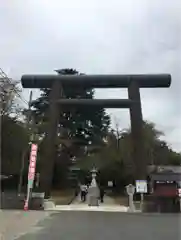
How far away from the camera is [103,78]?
63.0 ft

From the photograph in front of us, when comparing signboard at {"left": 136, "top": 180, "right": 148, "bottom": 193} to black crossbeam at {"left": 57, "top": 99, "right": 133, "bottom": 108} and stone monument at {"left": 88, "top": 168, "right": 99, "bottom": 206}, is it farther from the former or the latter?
black crossbeam at {"left": 57, "top": 99, "right": 133, "bottom": 108}

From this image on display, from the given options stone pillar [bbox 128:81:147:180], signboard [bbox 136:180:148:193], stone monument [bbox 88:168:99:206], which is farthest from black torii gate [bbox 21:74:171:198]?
stone monument [bbox 88:168:99:206]

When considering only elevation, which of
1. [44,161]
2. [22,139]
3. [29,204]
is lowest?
[29,204]

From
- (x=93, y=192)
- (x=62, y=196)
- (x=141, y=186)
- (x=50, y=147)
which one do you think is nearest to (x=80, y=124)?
(x=93, y=192)

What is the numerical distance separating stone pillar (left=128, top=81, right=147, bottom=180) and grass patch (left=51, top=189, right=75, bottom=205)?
4.85 metres

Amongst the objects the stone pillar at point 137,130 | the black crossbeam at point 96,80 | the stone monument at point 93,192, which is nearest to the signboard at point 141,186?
the stone pillar at point 137,130

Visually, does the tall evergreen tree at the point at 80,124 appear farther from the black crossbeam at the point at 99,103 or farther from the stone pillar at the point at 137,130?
the stone pillar at the point at 137,130

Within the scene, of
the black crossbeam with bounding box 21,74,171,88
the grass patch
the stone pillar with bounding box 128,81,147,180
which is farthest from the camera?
the grass patch

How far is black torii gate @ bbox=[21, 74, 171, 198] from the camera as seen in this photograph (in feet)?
63.0

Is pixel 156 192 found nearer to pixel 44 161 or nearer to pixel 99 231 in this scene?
pixel 44 161

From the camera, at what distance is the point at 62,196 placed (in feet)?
74.6

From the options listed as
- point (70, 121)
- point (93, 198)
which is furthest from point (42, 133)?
point (93, 198)

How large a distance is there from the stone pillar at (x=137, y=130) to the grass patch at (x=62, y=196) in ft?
15.9

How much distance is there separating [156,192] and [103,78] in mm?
6738
